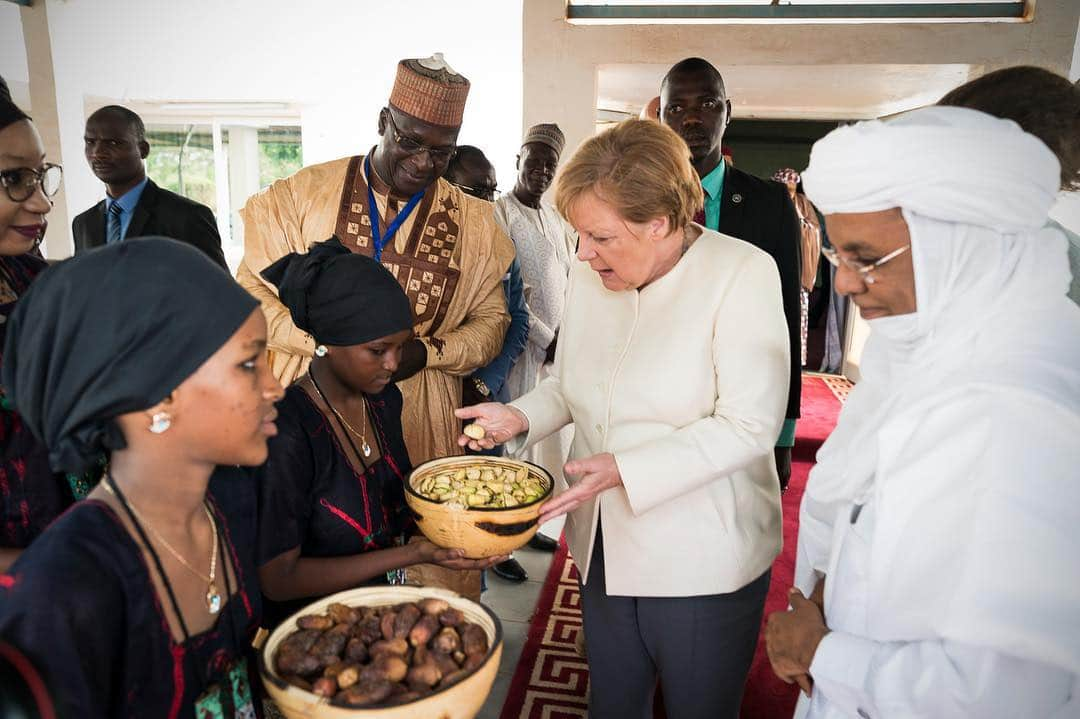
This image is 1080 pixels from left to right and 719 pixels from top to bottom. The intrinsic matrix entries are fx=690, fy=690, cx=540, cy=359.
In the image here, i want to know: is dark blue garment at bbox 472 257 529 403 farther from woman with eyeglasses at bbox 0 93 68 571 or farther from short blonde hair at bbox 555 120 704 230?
woman with eyeglasses at bbox 0 93 68 571

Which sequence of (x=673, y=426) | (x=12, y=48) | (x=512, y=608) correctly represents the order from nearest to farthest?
(x=673, y=426) < (x=512, y=608) < (x=12, y=48)

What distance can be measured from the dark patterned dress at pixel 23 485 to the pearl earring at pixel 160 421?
25.8 inches

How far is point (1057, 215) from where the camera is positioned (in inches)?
114

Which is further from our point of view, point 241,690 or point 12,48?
point 12,48

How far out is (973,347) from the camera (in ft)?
3.47

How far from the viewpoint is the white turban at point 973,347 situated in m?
0.94

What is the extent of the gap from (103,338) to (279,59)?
255 inches

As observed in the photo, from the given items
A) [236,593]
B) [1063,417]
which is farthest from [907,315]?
[236,593]

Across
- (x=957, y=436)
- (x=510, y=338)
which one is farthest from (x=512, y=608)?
(x=957, y=436)

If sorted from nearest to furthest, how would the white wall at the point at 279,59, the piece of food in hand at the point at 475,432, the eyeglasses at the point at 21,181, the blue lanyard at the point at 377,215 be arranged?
the eyeglasses at the point at 21,181 < the piece of food in hand at the point at 475,432 < the blue lanyard at the point at 377,215 < the white wall at the point at 279,59

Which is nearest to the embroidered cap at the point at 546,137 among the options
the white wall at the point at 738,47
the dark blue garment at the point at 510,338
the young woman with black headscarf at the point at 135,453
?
the white wall at the point at 738,47

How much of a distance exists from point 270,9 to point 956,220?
22.3 ft

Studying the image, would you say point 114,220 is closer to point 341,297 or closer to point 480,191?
point 480,191

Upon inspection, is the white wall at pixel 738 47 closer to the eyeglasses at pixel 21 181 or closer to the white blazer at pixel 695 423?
the white blazer at pixel 695 423
